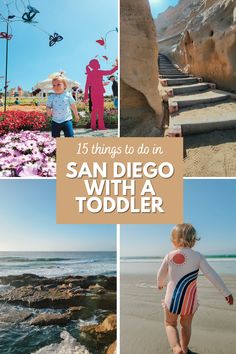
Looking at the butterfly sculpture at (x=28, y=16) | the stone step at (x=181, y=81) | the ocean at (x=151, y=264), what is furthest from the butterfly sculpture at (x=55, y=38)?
the stone step at (x=181, y=81)

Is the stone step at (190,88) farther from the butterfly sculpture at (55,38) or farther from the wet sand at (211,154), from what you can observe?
the butterfly sculpture at (55,38)

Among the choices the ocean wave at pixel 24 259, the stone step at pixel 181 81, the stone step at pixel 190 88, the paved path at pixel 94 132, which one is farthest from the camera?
the stone step at pixel 181 81

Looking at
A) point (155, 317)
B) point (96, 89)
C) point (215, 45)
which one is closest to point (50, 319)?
point (155, 317)

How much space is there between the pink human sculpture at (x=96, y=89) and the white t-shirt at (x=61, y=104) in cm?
38

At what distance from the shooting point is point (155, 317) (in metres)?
2.86

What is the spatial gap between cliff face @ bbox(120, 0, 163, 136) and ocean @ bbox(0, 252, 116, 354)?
1.51 meters

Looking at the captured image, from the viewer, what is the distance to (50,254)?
3119 millimetres

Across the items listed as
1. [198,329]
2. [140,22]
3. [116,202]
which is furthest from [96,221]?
[140,22]

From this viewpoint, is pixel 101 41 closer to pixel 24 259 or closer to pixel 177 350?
pixel 24 259

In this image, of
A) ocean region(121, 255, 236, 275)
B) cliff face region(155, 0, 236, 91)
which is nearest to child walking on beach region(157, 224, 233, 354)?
ocean region(121, 255, 236, 275)

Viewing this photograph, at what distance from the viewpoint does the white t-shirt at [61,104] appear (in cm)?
364

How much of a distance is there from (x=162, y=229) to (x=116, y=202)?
38 cm

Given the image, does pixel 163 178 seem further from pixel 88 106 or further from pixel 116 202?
pixel 88 106

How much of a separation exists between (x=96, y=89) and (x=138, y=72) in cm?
44
